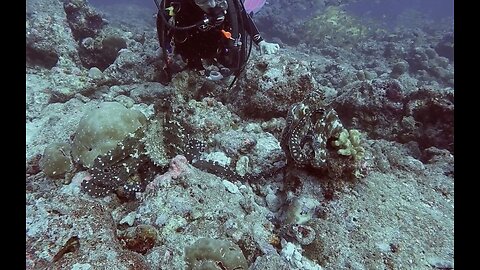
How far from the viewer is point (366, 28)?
1845cm

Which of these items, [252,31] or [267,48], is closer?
[267,48]

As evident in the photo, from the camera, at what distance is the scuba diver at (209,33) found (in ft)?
14.3

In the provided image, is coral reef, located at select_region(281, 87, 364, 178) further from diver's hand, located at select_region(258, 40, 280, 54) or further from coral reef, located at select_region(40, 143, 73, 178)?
coral reef, located at select_region(40, 143, 73, 178)

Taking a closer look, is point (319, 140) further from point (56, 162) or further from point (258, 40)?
point (56, 162)

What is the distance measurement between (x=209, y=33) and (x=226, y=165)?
2144 mm

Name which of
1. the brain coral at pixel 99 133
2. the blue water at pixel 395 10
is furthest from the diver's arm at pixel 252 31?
the blue water at pixel 395 10

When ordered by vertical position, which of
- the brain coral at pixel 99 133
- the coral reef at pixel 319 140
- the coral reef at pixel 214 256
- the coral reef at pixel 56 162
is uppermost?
the coral reef at pixel 319 140

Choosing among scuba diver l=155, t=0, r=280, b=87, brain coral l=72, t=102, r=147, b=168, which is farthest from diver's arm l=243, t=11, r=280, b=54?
brain coral l=72, t=102, r=147, b=168

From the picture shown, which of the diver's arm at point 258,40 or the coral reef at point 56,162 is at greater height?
the diver's arm at point 258,40

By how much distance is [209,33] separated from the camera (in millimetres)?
4832

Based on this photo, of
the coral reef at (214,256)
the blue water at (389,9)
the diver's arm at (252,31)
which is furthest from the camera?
the blue water at (389,9)

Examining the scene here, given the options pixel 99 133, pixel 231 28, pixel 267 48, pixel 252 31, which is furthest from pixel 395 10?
pixel 99 133

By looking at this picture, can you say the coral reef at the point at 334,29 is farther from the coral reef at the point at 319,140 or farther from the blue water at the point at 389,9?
the coral reef at the point at 319,140
